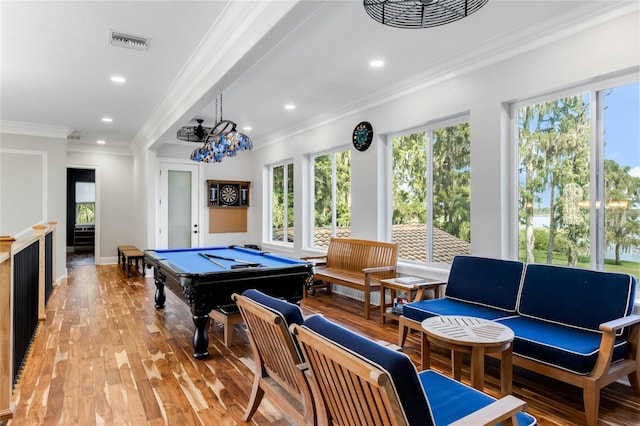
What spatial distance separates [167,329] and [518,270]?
3.50m

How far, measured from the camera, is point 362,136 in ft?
17.5

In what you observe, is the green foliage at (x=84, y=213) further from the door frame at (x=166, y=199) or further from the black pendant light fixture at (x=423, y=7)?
the black pendant light fixture at (x=423, y=7)

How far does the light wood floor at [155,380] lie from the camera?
7.86 ft

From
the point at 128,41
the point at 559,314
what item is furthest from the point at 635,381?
the point at 128,41

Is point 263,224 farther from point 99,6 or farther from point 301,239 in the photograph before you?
point 99,6

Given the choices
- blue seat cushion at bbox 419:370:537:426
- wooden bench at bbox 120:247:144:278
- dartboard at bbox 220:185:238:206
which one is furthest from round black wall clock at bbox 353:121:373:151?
wooden bench at bbox 120:247:144:278

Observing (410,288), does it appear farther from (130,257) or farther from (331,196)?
(130,257)

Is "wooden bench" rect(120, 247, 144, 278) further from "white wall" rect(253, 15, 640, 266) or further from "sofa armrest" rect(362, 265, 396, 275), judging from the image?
"sofa armrest" rect(362, 265, 396, 275)

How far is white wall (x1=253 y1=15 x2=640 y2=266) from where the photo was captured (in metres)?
2.93

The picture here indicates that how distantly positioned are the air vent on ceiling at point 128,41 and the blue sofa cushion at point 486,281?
11.7ft

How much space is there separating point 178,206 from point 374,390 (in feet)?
25.2

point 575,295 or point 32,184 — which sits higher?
point 32,184

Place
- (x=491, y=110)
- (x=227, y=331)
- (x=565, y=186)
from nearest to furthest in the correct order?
(x=565, y=186)
(x=227, y=331)
(x=491, y=110)

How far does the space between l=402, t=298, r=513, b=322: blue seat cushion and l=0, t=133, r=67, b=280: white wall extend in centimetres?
629
